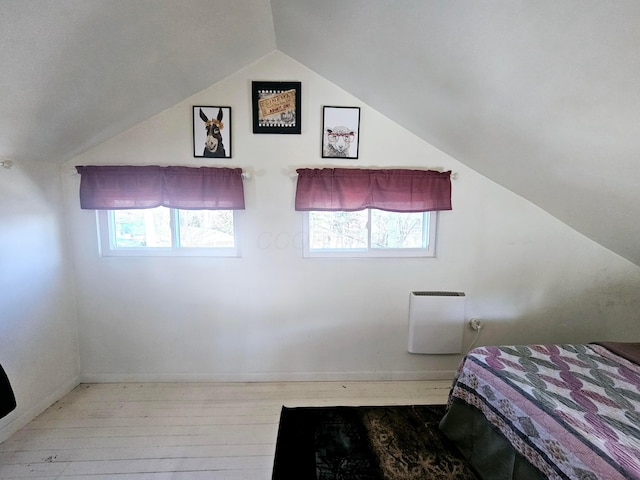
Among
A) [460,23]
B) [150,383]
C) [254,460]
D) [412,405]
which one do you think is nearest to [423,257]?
[412,405]

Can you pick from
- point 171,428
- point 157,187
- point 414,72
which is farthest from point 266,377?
point 414,72

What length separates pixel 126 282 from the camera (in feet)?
7.60

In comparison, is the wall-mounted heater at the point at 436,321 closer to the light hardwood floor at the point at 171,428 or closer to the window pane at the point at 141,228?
the light hardwood floor at the point at 171,428

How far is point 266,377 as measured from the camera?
2430 mm

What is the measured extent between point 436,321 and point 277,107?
2187 mm

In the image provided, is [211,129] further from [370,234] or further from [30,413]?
[30,413]

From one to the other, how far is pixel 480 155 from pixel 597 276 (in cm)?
155

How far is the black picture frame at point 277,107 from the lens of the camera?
7.22 ft

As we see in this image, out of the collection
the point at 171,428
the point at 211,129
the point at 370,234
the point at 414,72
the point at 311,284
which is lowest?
the point at 171,428

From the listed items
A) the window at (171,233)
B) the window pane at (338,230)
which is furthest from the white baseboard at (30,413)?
the window pane at (338,230)

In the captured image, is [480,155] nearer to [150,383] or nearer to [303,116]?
[303,116]

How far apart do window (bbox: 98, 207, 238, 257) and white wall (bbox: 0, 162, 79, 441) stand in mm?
366

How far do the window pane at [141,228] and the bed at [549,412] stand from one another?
95.9 inches

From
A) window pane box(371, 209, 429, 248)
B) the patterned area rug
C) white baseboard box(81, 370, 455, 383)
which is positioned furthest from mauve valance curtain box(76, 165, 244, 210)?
the patterned area rug
